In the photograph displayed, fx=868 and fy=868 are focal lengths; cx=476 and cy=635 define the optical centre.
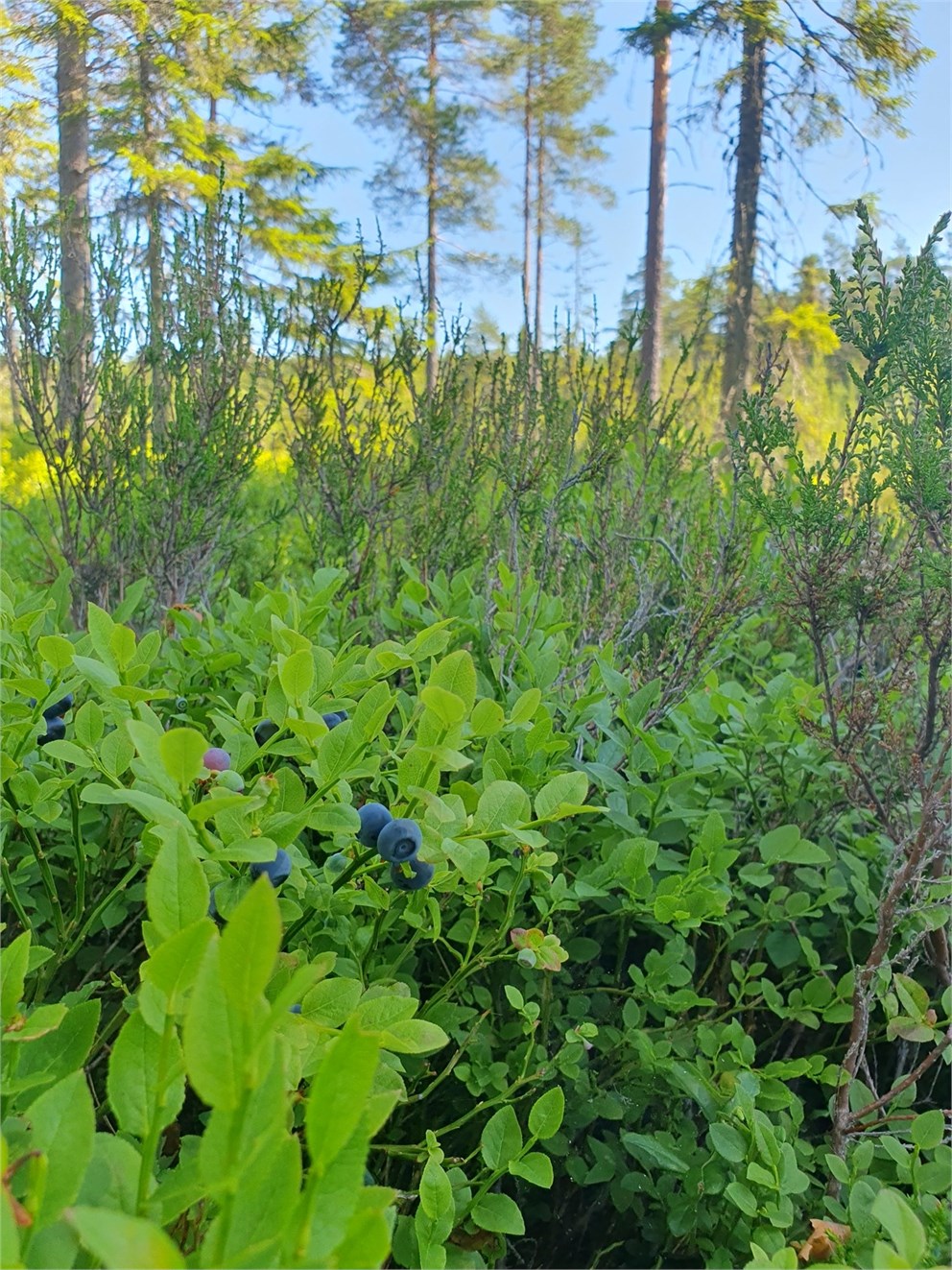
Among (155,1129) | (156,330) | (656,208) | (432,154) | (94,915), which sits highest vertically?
(432,154)

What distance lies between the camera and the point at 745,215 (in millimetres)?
8438

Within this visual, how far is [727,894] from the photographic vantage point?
1243 mm

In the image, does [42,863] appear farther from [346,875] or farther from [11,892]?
[346,875]

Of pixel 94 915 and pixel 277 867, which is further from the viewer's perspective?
pixel 94 915

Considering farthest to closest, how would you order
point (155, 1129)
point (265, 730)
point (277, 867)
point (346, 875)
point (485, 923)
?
1. point (485, 923)
2. point (265, 730)
3. point (346, 875)
4. point (277, 867)
5. point (155, 1129)

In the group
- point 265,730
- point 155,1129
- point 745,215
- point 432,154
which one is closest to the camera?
point 155,1129

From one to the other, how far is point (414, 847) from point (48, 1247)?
1.45ft

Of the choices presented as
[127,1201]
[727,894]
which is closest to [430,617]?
[727,894]

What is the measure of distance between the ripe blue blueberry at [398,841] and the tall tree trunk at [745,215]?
7296 mm

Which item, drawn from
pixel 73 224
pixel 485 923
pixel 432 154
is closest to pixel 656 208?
pixel 432 154

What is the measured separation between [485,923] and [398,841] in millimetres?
568

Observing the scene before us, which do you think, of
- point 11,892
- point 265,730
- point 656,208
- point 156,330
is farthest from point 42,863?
point 656,208

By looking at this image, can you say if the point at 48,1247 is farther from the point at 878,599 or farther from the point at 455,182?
the point at 455,182

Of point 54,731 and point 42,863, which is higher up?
point 54,731
